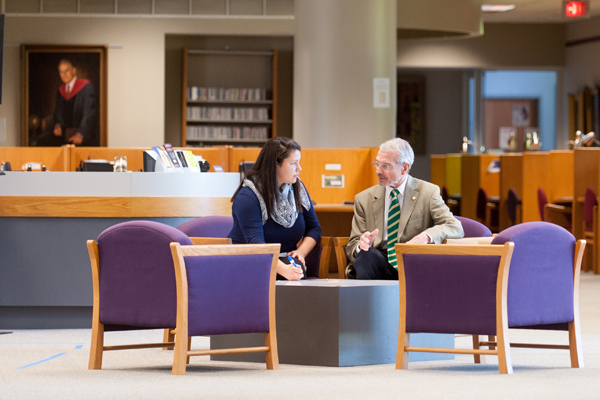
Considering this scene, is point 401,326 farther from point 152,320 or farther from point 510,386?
point 152,320

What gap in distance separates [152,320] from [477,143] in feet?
42.4

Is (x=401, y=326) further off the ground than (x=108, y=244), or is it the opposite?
(x=108, y=244)

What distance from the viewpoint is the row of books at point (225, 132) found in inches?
484

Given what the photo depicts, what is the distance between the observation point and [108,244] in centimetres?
347

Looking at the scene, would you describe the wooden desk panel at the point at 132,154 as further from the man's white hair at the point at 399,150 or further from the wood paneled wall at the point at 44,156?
the man's white hair at the point at 399,150

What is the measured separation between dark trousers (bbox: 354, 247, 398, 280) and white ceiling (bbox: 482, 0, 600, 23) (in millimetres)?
9868

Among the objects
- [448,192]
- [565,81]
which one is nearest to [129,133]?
[448,192]

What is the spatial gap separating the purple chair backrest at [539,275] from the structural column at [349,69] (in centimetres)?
542

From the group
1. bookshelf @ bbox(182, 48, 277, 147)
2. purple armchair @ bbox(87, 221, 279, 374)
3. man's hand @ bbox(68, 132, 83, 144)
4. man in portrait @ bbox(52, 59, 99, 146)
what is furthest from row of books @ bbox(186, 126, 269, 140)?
purple armchair @ bbox(87, 221, 279, 374)

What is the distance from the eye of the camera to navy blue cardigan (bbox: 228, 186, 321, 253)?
3877 millimetres

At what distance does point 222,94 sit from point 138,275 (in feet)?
29.7

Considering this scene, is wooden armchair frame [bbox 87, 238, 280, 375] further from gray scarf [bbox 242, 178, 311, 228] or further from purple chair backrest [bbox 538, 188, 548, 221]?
purple chair backrest [bbox 538, 188, 548, 221]

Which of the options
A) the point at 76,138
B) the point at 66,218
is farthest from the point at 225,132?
the point at 66,218

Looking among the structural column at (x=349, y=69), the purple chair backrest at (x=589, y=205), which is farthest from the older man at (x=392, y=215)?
the purple chair backrest at (x=589, y=205)
